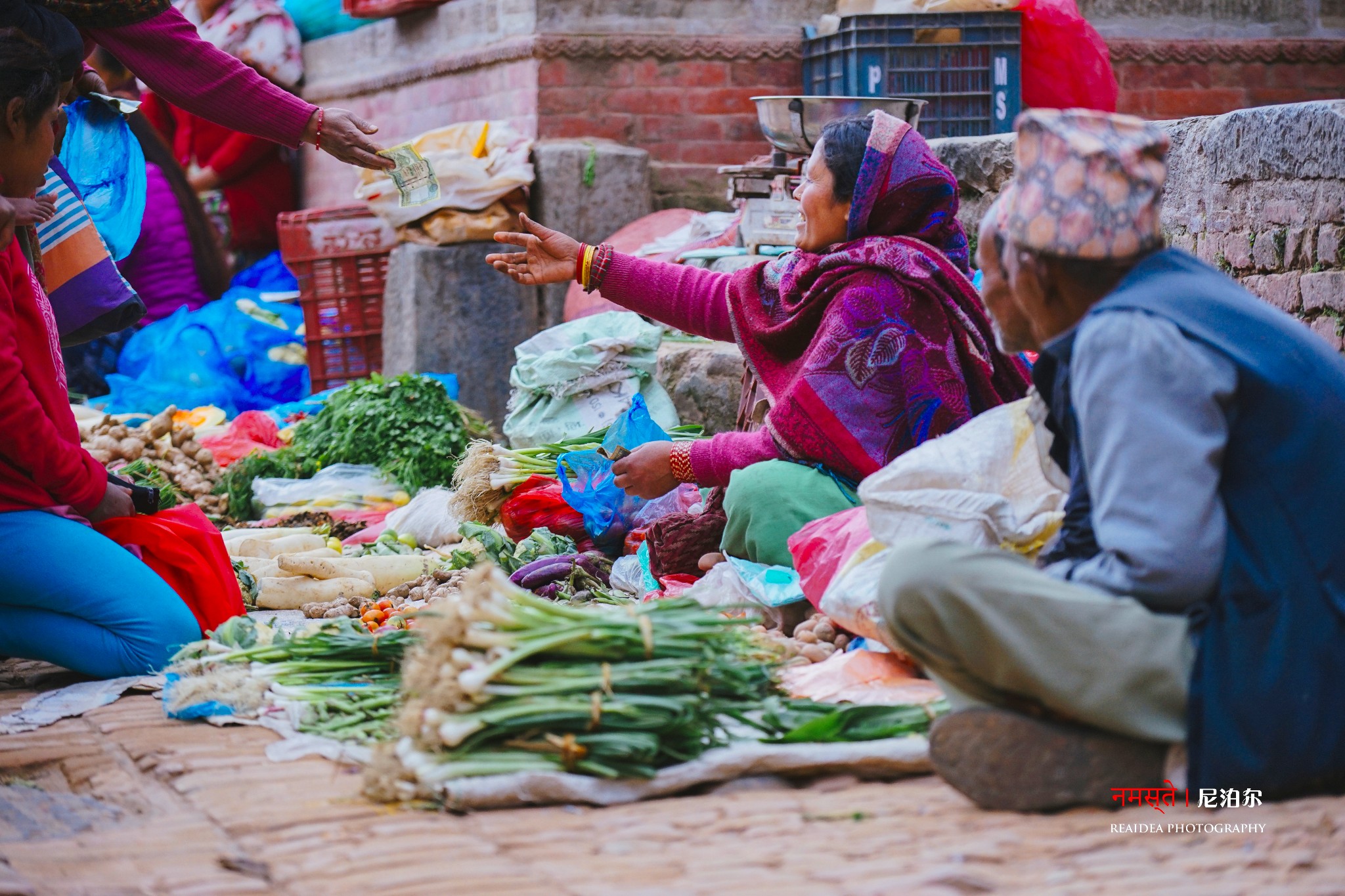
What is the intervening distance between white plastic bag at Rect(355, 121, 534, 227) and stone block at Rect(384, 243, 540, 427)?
274mm

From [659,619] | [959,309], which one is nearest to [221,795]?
[659,619]

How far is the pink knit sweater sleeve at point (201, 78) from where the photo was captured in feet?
14.6

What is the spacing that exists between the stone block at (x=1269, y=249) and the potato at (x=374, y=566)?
3.02 m

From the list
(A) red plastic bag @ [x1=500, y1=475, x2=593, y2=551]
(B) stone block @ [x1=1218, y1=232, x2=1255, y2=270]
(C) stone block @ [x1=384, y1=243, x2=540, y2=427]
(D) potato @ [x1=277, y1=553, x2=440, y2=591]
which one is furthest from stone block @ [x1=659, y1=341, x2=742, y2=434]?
(B) stone block @ [x1=1218, y1=232, x2=1255, y2=270]

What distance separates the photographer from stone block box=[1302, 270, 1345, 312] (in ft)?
13.5

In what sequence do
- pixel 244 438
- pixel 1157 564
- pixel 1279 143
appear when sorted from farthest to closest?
pixel 244 438 → pixel 1279 143 → pixel 1157 564

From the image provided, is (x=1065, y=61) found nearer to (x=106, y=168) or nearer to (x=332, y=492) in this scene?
(x=332, y=492)

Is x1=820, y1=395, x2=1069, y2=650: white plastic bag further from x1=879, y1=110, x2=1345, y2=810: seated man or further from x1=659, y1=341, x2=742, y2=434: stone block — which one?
x1=659, y1=341, x2=742, y2=434: stone block

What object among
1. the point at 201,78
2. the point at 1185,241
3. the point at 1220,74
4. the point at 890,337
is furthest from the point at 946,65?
the point at 201,78

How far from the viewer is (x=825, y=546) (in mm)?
3645

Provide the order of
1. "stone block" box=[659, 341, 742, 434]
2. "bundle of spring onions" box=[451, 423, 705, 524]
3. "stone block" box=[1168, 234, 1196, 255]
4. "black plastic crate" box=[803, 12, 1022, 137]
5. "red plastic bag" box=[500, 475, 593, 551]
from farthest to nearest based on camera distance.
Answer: "black plastic crate" box=[803, 12, 1022, 137]
"stone block" box=[659, 341, 742, 434]
"bundle of spring onions" box=[451, 423, 705, 524]
"red plastic bag" box=[500, 475, 593, 551]
"stone block" box=[1168, 234, 1196, 255]

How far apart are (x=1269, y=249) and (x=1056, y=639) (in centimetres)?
257

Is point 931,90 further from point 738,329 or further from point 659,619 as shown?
point 659,619

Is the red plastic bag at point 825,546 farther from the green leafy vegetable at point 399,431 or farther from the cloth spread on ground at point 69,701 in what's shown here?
the green leafy vegetable at point 399,431
